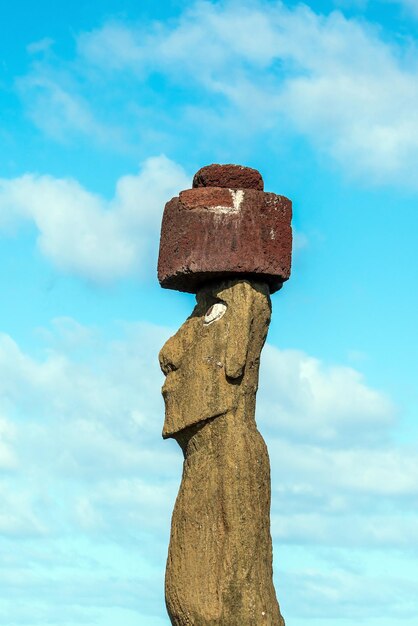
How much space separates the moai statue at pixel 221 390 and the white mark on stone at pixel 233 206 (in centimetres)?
1

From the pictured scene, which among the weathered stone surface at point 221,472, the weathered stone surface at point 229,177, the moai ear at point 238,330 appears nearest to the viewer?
the weathered stone surface at point 221,472

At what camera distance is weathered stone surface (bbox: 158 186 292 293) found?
50.2ft

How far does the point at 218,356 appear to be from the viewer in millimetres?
15172

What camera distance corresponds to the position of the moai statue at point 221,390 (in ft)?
48.2

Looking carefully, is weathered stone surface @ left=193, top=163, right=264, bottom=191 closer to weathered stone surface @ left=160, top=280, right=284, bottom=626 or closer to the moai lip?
the moai lip

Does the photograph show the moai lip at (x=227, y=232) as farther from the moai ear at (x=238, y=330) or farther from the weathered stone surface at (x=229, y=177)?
the moai ear at (x=238, y=330)

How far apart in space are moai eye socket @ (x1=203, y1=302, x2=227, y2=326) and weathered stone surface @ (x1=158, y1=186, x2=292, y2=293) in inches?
12.8

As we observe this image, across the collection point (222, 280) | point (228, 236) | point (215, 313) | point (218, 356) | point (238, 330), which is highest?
point (228, 236)

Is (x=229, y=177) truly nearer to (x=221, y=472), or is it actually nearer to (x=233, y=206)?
(x=233, y=206)

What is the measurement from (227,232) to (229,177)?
32.1 inches

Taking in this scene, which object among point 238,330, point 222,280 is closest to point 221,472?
point 238,330

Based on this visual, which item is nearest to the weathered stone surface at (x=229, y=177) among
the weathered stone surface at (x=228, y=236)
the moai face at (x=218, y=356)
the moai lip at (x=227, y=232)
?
the moai lip at (x=227, y=232)

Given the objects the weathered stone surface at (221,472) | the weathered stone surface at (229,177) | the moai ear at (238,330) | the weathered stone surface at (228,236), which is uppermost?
the weathered stone surface at (229,177)

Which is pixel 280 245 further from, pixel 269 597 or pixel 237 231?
pixel 269 597
